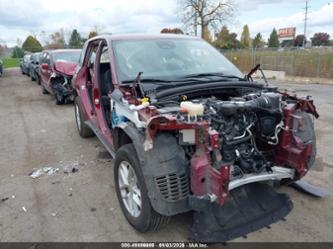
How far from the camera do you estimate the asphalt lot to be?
2.94 metres

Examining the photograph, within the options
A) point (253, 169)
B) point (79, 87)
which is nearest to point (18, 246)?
point (253, 169)

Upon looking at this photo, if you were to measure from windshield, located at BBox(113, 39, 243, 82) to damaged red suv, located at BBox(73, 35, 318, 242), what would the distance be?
0.01 metres

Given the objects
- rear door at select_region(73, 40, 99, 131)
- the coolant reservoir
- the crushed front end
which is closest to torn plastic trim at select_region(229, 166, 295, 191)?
the crushed front end

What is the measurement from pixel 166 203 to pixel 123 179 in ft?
2.58

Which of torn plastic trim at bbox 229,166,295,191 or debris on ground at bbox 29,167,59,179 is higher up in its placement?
torn plastic trim at bbox 229,166,295,191

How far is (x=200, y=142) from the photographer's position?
239 cm

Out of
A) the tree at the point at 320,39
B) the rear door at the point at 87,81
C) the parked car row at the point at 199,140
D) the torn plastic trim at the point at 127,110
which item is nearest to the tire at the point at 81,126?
the rear door at the point at 87,81

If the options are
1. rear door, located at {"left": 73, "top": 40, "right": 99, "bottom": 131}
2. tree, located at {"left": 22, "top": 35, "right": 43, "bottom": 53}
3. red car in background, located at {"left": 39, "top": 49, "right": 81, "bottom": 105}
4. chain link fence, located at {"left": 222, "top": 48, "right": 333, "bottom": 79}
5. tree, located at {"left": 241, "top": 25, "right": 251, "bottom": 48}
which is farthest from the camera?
tree, located at {"left": 241, "top": 25, "right": 251, "bottom": 48}

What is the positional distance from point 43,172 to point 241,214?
294cm

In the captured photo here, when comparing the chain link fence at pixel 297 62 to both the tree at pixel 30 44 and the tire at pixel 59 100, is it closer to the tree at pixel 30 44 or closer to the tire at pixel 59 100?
the tire at pixel 59 100

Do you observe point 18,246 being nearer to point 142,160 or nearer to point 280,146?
point 142,160

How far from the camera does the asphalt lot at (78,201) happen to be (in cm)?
294

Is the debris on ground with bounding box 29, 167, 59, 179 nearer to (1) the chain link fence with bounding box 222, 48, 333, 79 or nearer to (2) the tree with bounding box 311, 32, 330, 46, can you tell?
(1) the chain link fence with bounding box 222, 48, 333, 79

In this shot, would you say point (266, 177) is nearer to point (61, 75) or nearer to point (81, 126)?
A: point (81, 126)
